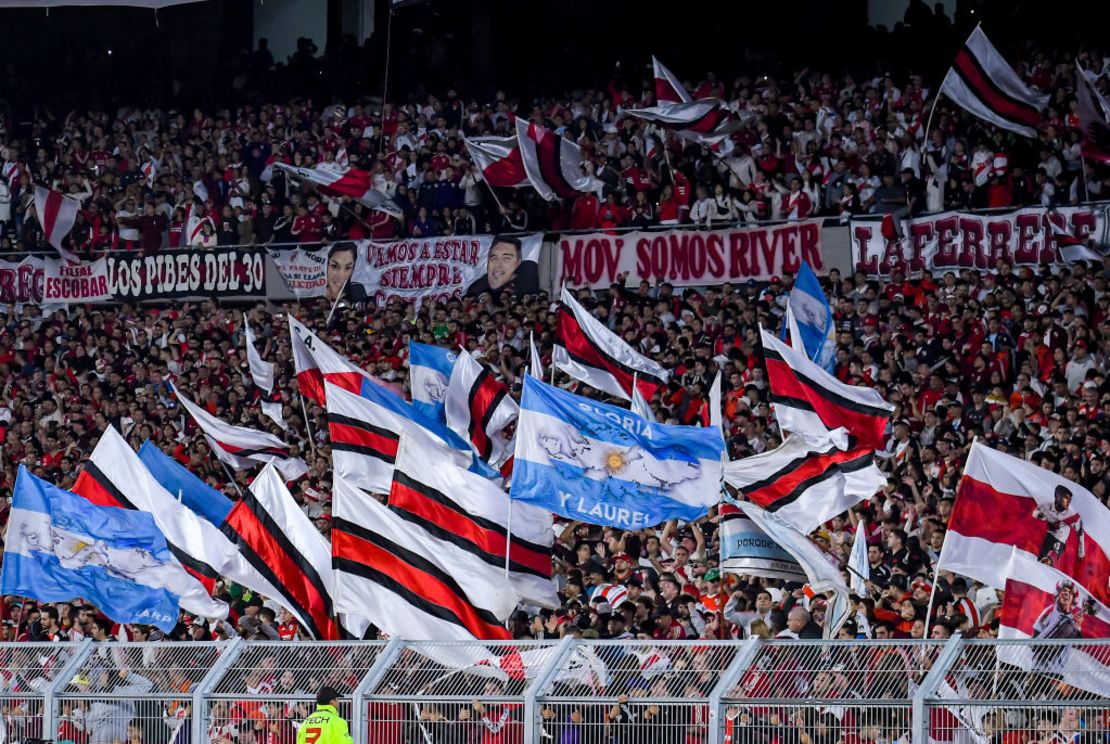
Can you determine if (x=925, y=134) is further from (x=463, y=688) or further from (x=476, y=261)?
(x=463, y=688)

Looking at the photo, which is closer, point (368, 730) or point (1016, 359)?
point (368, 730)

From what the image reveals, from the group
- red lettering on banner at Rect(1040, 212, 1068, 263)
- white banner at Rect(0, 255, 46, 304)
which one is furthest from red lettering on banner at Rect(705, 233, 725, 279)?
white banner at Rect(0, 255, 46, 304)

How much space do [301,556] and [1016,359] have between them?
9649 mm

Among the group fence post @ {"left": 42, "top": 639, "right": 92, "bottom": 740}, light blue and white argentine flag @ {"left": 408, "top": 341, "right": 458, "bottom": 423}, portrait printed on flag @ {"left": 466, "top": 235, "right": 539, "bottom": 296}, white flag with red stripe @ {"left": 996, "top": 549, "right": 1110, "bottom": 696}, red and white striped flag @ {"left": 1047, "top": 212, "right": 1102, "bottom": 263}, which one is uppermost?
red and white striped flag @ {"left": 1047, "top": 212, "right": 1102, "bottom": 263}

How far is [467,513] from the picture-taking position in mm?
15938

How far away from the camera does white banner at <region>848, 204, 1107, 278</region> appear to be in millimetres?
25453

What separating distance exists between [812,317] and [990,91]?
6.42 metres

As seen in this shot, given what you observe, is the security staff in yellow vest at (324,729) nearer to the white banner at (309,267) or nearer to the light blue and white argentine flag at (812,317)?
the light blue and white argentine flag at (812,317)

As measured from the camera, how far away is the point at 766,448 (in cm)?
2138

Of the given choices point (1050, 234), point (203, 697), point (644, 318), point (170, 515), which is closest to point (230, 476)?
point (644, 318)

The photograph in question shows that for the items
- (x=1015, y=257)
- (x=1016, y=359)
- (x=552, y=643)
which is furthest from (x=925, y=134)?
(x=552, y=643)

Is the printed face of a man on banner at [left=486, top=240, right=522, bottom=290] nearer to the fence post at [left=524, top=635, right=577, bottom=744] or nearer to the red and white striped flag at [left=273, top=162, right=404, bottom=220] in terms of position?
the red and white striped flag at [left=273, top=162, right=404, bottom=220]

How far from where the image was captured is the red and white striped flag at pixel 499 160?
2897 cm

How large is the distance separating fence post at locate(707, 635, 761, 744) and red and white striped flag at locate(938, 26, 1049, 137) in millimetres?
14523
